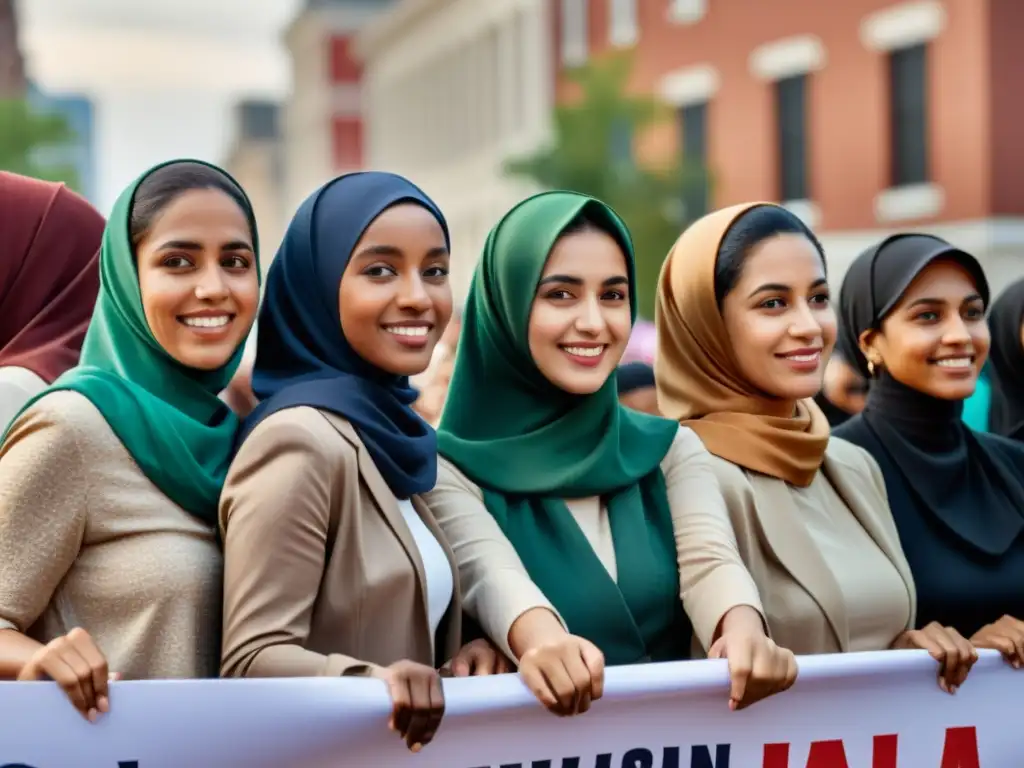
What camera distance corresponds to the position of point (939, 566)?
3939 mm

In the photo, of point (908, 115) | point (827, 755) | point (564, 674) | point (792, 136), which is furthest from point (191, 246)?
point (792, 136)

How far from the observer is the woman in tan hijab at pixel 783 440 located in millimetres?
3656

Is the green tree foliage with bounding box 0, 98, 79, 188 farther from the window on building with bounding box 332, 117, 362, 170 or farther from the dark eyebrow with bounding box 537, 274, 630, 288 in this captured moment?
the window on building with bounding box 332, 117, 362, 170

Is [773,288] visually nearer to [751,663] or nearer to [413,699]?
[751,663]

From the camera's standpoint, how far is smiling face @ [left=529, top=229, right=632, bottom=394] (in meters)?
3.48

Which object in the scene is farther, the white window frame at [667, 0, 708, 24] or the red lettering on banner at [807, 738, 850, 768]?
the white window frame at [667, 0, 708, 24]

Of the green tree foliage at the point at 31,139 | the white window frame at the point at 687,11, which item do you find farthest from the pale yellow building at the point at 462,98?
the green tree foliage at the point at 31,139

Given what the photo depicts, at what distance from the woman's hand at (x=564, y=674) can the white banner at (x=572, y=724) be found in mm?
45

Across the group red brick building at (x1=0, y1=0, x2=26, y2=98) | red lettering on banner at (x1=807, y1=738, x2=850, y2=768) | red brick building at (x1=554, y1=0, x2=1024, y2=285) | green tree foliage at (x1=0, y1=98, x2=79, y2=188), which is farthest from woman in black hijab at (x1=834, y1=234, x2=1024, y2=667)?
red brick building at (x1=0, y1=0, x2=26, y2=98)

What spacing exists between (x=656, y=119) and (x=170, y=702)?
2143 centimetres

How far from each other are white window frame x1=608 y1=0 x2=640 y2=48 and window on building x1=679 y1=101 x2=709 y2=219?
251 centimetres

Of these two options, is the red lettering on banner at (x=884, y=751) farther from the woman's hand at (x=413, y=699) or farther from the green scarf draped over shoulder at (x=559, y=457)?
the woman's hand at (x=413, y=699)

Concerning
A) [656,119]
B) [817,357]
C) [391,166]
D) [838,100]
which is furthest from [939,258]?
[391,166]

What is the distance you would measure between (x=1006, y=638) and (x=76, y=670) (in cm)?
212
